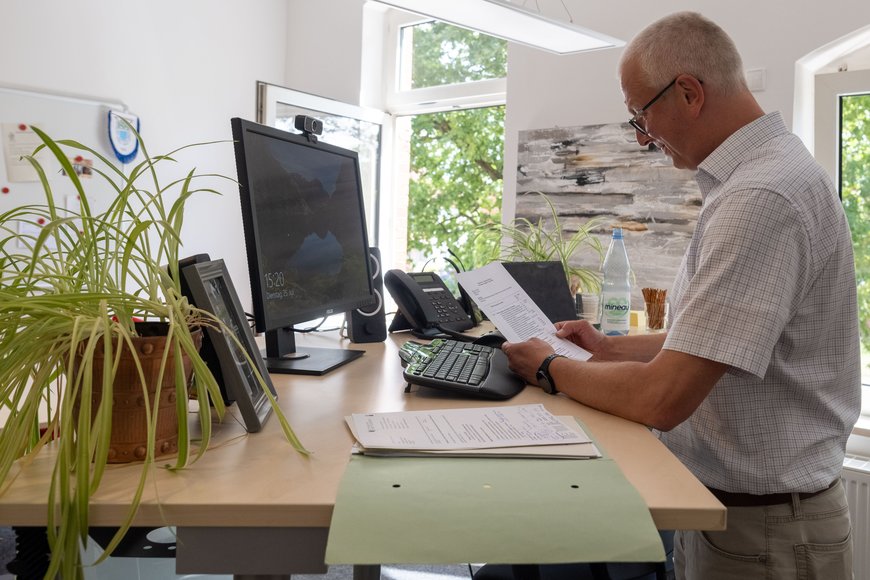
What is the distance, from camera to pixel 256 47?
4.67 m

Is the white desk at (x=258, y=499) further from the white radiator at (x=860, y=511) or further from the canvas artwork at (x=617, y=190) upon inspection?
the canvas artwork at (x=617, y=190)

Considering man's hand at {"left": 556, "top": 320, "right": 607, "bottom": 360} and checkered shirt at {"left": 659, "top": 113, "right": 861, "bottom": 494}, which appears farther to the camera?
man's hand at {"left": 556, "top": 320, "right": 607, "bottom": 360}

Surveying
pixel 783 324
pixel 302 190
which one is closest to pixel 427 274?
pixel 302 190

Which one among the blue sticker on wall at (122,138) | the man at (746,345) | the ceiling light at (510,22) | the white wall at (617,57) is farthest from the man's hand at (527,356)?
the blue sticker on wall at (122,138)

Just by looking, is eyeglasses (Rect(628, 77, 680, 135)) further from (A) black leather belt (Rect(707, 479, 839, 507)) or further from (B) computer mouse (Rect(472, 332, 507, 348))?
(A) black leather belt (Rect(707, 479, 839, 507))

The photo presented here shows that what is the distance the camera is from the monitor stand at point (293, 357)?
146 cm

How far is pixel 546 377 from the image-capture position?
1.33m

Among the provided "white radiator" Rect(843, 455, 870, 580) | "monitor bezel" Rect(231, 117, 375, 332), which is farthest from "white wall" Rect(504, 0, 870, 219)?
"monitor bezel" Rect(231, 117, 375, 332)

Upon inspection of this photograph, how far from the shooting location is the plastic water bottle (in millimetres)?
2209

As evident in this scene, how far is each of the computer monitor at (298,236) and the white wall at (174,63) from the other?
2.43 meters

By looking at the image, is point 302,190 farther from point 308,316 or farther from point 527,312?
point 527,312

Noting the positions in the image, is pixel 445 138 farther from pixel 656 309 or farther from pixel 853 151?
pixel 656 309

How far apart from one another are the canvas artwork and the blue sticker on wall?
202 centimetres

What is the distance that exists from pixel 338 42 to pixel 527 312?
11.8ft
